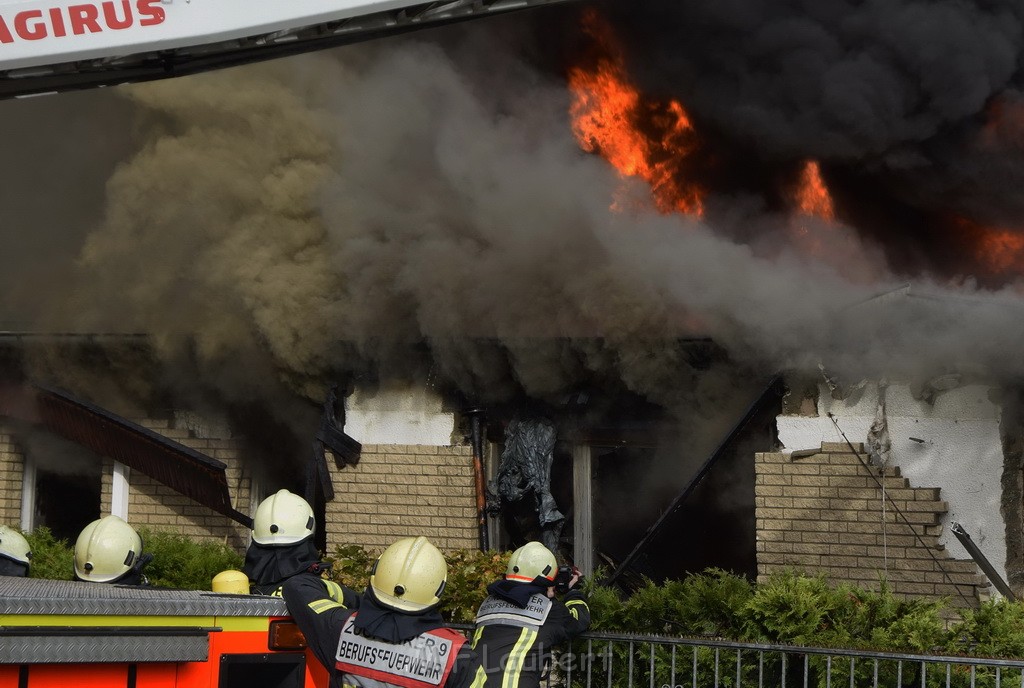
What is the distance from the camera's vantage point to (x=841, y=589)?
6.90m

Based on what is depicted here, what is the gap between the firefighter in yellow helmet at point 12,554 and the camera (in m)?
7.23

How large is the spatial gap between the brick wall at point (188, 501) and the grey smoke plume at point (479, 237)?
609 millimetres

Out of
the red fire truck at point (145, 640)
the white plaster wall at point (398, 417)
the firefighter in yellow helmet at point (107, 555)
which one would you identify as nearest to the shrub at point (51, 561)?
the white plaster wall at point (398, 417)

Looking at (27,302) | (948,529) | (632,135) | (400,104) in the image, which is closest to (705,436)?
(948,529)

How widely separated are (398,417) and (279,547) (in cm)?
434

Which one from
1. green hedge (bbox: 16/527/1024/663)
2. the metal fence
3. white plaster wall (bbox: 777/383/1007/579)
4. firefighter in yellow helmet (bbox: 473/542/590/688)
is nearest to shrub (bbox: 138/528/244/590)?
green hedge (bbox: 16/527/1024/663)

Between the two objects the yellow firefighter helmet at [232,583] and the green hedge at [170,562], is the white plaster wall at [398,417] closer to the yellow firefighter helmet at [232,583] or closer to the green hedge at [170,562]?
the green hedge at [170,562]

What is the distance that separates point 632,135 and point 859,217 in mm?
1955

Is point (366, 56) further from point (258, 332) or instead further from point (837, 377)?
point (837, 377)

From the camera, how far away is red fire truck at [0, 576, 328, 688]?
3928 mm

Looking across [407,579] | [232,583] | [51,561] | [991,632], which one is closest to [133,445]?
[51,561]

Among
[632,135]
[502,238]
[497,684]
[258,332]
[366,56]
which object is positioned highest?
[366,56]

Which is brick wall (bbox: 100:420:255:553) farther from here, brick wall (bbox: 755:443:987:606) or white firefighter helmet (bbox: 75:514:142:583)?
brick wall (bbox: 755:443:987:606)

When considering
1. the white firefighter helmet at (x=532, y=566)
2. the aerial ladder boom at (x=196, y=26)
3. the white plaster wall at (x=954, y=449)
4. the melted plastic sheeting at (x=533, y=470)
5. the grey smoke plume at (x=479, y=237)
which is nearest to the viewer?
the white firefighter helmet at (x=532, y=566)
